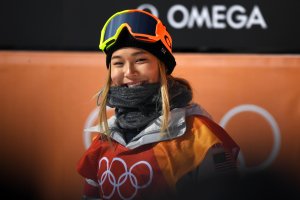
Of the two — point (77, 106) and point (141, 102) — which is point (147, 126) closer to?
point (141, 102)

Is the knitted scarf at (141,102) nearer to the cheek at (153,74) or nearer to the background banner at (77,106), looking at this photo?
the cheek at (153,74)

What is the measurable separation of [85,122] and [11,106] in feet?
1.38

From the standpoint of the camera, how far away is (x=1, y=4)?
2.78 metres

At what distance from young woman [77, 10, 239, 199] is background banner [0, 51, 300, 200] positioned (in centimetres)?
101

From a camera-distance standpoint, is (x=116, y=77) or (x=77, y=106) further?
(x=77, y=106)

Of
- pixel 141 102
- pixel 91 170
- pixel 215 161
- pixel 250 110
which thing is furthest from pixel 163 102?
pixel 250 110

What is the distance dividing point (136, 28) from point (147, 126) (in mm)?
318

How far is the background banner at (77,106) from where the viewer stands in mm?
2656

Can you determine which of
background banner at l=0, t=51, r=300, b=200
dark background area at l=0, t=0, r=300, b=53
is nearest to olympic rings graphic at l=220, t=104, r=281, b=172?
background banner at l=0, t=51, r=300, b=200

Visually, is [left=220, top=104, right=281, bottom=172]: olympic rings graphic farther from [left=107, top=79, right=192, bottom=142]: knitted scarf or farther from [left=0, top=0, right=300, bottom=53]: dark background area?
[left=107, top=79, right=192, bottom=142]: knitted scarf

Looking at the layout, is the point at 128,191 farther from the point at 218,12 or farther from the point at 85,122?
the point at 218,12

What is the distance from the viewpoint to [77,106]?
9.00 ft

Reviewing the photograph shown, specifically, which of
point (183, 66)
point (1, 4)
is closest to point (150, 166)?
point (183, 66)

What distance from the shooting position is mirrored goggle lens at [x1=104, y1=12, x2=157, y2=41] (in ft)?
5.31
